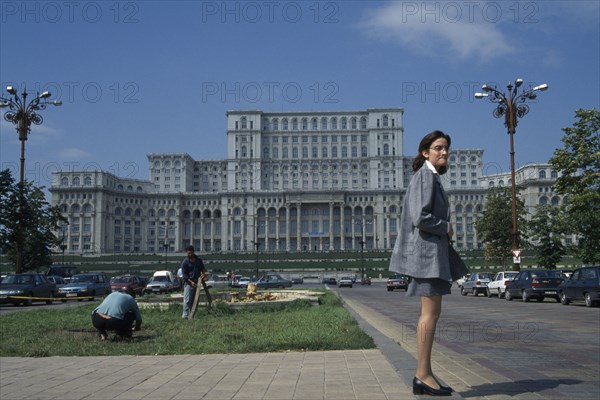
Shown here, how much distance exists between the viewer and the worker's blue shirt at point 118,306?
9.52m

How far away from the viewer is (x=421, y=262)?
4523mm

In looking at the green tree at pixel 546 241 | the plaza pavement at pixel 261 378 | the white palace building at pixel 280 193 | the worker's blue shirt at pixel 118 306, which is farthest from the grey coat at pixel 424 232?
the white palace building at pixel 280 193

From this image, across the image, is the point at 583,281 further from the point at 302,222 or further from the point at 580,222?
the point at 302,222

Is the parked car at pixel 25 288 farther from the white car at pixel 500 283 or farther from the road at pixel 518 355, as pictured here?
the white car at pixel 500 283

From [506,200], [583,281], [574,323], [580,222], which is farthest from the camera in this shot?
[506,200]

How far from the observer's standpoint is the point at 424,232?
456cm

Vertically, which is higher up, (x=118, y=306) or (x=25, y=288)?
(x=118, y=306)

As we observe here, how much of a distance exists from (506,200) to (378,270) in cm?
3967

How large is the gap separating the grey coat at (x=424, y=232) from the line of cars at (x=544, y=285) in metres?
19.2

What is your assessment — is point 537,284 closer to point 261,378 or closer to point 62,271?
point 261,378

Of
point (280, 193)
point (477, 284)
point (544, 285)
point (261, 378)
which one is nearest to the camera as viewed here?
point (261, 378)

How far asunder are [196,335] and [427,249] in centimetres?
615

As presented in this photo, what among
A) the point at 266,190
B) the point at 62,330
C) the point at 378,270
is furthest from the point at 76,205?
the point at 62,330

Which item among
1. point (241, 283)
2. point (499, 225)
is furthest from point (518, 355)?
point (241, 283)
